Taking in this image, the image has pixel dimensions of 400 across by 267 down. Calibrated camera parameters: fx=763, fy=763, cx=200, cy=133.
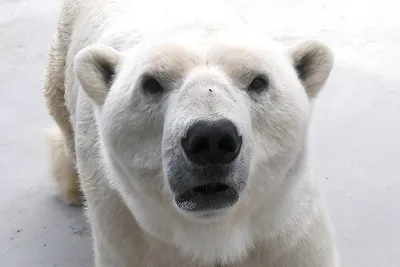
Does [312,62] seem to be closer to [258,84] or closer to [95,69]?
[258,84]

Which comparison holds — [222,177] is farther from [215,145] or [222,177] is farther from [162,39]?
[162,39]

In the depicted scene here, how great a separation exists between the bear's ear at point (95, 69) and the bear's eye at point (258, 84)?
0.40 meters

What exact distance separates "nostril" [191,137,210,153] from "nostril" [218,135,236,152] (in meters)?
0.03

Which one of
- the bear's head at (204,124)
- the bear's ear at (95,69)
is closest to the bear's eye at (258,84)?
the bear's head at (204,124)

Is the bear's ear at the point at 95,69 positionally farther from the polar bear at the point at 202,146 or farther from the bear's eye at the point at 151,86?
the bear's eye at the point at 151,86

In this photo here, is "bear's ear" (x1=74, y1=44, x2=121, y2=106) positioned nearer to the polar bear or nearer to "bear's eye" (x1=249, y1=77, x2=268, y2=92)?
the polar bear

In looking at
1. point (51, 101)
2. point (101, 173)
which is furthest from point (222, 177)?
point (51, 101)

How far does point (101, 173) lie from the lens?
6.85 feet

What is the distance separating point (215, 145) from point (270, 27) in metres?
2.92

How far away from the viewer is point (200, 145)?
4.89 ft

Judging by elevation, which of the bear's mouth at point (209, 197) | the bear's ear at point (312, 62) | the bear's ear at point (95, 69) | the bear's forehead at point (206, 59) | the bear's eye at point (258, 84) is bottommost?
the bear's mouth at point (209, 197)

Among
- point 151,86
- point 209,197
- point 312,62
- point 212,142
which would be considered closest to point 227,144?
point 212,142

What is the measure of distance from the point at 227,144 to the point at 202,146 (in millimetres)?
49

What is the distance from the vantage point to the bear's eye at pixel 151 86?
1667 mm
